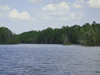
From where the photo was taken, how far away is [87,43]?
152875 mm

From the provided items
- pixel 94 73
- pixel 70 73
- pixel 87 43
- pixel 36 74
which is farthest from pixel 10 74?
pixel 87 43

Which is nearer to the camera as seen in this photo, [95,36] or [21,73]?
[21,73]

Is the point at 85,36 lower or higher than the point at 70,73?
higher

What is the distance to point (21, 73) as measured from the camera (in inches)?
1123

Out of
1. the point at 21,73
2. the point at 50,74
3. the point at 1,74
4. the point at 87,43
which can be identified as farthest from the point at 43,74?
the point at 87,43

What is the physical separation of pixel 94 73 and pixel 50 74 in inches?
223

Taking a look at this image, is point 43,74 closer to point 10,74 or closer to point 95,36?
point 10,74

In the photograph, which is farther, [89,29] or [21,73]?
[89,29]

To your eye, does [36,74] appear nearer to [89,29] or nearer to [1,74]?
[1,74]

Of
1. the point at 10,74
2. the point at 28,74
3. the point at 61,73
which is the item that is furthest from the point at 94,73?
the point at 10,74

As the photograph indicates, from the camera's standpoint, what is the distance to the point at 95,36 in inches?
5979

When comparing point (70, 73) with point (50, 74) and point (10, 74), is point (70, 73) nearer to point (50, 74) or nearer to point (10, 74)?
point (50, 74)

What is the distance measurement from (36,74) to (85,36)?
5054 inches

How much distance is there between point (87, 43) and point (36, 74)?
128045 millimetres
